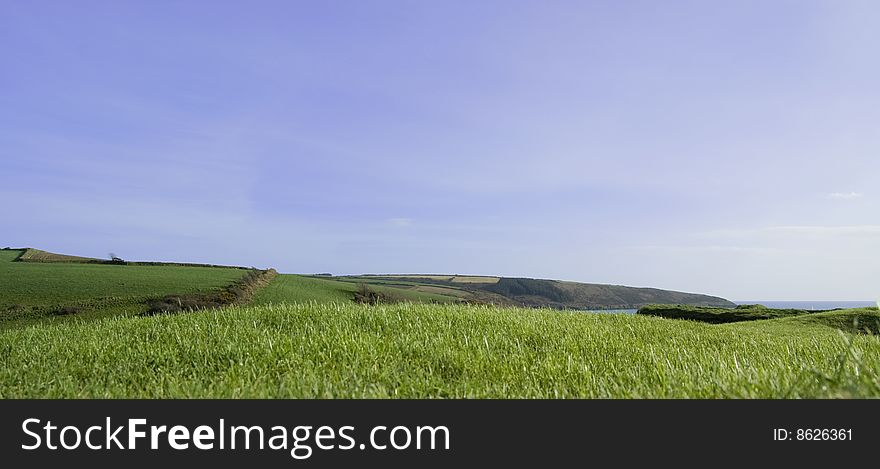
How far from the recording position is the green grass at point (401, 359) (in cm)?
470

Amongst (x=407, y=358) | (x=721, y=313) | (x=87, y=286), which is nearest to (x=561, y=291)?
(x=721, y=313)

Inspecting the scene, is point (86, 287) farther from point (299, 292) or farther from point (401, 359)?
point (401, 359)

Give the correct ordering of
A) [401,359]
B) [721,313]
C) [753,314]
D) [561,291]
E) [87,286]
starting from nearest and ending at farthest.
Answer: [401,359] < [753,314] < [721,313] < [87,286] < [561,291]

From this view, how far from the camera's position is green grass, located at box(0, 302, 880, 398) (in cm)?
470

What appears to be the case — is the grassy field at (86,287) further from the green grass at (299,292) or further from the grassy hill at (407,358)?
the grassy hill at (407,358)

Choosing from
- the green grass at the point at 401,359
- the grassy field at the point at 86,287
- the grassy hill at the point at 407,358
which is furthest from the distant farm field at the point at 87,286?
the green grass at the point at 401,359

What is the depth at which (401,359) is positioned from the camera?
21.2ft

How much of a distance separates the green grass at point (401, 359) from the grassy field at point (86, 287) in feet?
99.1

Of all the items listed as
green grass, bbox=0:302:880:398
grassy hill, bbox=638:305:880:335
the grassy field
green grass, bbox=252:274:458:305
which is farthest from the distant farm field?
grassy hill, bbox=638:305:880:335

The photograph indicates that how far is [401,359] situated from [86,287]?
44402 millimetres

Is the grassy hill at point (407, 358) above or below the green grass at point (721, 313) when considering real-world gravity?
above

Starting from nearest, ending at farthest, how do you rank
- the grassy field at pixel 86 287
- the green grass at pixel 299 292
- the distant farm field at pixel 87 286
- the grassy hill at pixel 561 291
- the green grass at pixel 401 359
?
1. the green grass at pixel 401 359
2. the grassy field at pixel 86 287
3. the distant farm field at pixel 87 286
4. the green grass at pixel 299 292
5. the grassy hill at pixel 561 291
